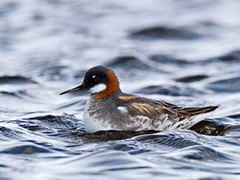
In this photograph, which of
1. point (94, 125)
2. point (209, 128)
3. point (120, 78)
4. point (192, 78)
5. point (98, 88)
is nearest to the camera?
point (94, 125)

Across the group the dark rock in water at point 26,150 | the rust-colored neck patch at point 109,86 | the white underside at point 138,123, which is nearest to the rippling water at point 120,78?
the dark rock in water at point 26,150

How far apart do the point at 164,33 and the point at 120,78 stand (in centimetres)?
402

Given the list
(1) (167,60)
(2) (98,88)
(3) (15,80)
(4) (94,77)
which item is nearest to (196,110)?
(2) (98,88)

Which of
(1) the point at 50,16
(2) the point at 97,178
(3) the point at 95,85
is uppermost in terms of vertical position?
(1) the point at 50,16

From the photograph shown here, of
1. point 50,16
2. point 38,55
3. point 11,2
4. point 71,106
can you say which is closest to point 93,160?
→ point 71,106

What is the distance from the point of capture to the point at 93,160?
7.98 metres

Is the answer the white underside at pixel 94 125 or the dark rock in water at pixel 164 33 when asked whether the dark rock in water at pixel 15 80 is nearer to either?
the white underside at pixel 94 125

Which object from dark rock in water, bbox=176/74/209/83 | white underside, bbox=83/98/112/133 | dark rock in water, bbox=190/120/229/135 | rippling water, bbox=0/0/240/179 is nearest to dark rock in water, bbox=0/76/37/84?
rippling water, bbox=0/0/240/179

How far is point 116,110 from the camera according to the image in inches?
379

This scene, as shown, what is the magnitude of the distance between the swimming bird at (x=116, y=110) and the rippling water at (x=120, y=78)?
7.2 inches

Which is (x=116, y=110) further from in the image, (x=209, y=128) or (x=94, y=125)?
(x=209, y=128)

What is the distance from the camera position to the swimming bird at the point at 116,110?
376 inches

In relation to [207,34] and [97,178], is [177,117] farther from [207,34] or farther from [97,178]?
[207,34]

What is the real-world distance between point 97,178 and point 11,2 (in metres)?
13.4
